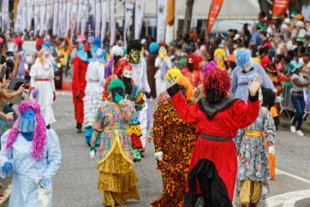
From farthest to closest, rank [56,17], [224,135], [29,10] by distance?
1. [29,10]
2. [56,17]
3. [224,135]

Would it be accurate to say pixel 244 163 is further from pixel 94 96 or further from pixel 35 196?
pixel 94 96

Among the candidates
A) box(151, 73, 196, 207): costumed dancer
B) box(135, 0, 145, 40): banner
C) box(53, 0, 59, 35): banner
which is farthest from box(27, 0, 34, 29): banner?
box(151, 73, 196, 207): costumed dancer

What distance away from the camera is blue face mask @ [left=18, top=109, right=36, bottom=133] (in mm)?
7570

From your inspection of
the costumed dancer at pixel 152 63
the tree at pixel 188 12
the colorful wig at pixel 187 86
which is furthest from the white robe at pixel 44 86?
the tree at pixel 188 12

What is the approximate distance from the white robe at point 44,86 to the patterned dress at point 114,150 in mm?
6015

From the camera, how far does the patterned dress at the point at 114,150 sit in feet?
32.2

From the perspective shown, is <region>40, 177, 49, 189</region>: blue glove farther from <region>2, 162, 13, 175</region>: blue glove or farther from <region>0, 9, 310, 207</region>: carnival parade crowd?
<region>2, 162, 13, 175</region>: blue glove

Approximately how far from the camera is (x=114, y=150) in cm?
984

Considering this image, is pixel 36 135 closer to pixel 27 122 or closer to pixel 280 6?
pixel 27 122

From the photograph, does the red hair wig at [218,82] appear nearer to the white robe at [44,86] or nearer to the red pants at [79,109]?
the white robe at [44,86]

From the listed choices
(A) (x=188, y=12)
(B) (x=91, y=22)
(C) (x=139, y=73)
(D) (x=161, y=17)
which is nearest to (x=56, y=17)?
(B) (x=91, y=22)

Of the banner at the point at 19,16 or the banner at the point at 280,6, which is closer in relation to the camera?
the banner at the point at 280,6

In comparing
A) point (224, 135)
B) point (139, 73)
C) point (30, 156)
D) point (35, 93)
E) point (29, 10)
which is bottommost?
point (29, 10)

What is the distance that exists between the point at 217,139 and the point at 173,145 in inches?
64.8
